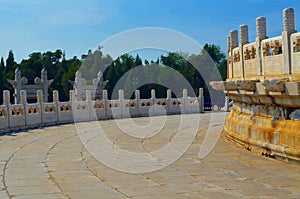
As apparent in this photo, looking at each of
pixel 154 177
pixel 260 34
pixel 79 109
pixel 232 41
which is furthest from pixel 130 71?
pixel 154 177

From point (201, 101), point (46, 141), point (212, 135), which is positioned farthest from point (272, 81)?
point (201, 101)

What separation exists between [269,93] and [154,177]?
2728 millimetres

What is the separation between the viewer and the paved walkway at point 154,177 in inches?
195

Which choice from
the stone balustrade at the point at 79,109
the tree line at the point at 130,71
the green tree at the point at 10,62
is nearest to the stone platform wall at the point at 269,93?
the stone balustrade at the point at 79,109

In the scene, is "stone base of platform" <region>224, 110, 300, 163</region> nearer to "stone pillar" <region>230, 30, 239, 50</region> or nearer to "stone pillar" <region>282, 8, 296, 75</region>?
"stone pillar" <region>282, 8, 296, 75</region>

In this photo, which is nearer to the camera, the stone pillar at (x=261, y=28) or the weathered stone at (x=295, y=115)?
the weathered stone at (x=295, y=115)

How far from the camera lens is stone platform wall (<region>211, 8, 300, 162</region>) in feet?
22.2

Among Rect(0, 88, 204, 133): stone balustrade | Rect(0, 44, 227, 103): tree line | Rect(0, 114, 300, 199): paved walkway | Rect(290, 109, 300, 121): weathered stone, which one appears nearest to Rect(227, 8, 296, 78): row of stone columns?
Rect(290, 109, 300, 121): weathered stone

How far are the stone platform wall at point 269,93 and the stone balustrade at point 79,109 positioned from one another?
25.7 ft

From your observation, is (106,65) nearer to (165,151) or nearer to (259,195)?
(165,151)

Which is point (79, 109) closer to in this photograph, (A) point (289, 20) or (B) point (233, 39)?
(B) point (233, 39)

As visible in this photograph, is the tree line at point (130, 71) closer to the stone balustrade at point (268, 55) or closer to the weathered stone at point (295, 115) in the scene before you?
the stone balustrade at point (268, 55)

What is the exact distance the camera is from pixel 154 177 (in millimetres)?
5879

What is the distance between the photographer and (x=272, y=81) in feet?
22.6
